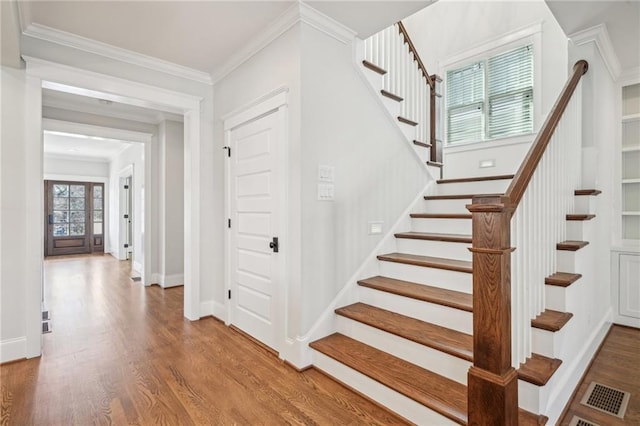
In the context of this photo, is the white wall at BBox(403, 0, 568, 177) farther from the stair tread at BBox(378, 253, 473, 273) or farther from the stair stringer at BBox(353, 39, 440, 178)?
the stair tread at BBox(378, 253, 473, 273)

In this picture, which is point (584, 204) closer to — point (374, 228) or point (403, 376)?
point (374, 228)

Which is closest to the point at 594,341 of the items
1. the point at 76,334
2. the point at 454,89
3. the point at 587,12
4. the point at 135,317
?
the point at 587,12

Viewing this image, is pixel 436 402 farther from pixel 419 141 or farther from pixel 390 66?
pixel 390 66

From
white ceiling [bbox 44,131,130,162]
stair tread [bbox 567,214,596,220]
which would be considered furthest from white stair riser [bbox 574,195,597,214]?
white ceiling [bbox 44,131,130,162]

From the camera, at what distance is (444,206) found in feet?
11.3

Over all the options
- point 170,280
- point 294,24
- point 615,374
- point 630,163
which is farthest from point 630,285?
point 170,280

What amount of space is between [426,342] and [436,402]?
0.35 metres

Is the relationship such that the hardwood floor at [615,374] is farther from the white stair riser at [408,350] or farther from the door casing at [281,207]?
the door casing at [281,207]

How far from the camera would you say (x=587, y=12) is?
237 centimetres

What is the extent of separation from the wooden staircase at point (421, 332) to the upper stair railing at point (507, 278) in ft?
0.73

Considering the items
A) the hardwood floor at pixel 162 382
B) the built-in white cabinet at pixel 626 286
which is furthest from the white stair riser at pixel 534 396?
the built-in white cabinet at pixel 626 286

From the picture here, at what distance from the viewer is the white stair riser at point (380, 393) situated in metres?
1.71

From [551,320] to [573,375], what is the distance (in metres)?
0.62

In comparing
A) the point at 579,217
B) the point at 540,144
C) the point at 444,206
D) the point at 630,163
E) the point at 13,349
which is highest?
the point at 630,163
